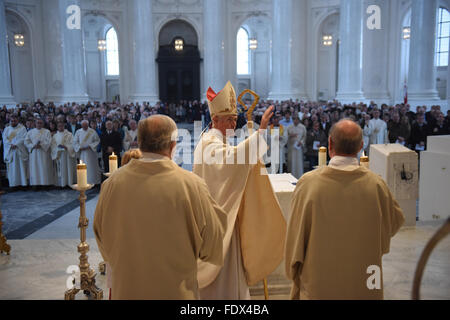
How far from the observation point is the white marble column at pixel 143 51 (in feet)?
73.9

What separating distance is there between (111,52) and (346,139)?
28975mm

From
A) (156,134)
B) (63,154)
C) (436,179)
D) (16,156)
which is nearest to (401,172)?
(436,179)

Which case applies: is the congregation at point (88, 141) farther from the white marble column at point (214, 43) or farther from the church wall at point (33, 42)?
the church wall at point (33, 42)

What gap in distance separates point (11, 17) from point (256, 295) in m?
23.9

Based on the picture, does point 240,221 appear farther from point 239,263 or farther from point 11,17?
point 11,17

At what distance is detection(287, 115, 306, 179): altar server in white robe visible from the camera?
11.1 m

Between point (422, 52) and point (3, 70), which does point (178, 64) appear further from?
point (422, 52)

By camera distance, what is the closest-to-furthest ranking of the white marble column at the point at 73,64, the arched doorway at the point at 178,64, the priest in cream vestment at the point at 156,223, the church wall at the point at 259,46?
the priest in cream vestment at the point at 156,223 → the white marble column at the point at 73,64 → the church wall at the point at 259,46 → the arched doorway at the point at 178,64

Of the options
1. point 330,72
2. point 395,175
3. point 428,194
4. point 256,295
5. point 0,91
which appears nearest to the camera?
point 256,295

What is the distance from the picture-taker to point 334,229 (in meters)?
2.58

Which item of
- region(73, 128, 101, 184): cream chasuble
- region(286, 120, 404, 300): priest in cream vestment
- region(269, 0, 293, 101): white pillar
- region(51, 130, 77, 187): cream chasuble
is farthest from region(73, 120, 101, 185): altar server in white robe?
region(269, 0, 293, 101): white pillar

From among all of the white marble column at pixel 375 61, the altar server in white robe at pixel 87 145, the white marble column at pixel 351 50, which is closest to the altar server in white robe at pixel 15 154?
the altar server in white robe at pixel 87 145

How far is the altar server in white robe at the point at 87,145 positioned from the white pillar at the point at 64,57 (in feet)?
34.5
